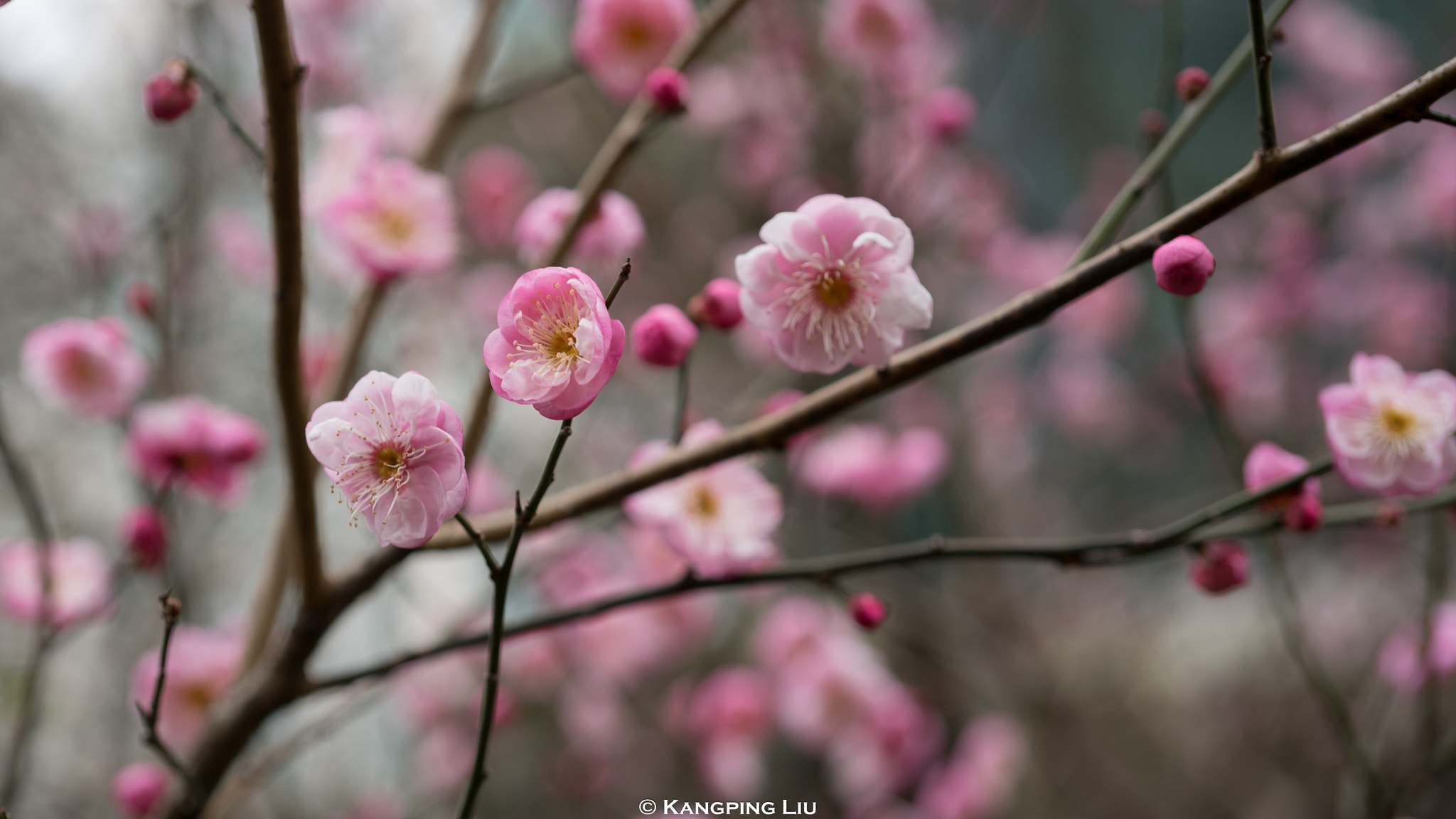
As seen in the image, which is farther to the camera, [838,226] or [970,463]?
[970,463]

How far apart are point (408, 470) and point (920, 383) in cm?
225

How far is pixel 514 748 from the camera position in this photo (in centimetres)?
306

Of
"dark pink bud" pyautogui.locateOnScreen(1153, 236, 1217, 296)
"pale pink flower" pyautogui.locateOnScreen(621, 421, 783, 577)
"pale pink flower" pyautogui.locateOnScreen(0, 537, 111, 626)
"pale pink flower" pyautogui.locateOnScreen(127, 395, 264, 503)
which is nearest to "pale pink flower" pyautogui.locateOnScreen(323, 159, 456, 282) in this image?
"pale pink flower" pyautogui.locateOnScreen(127, 395, 264, 503)

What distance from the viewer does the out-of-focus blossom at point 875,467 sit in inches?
67.2

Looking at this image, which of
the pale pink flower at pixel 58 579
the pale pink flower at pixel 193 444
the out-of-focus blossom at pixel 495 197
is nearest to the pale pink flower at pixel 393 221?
the pale pink flower at pixel 193 444

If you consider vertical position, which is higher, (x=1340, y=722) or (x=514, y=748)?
(x=514, y=748)

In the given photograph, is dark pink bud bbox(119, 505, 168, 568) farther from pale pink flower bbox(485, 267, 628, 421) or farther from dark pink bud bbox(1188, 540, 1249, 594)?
dark pink bud bbox(1188, 540, 1249, 594)

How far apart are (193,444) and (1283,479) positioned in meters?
1.24

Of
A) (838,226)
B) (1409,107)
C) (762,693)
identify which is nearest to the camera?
(1409,107)

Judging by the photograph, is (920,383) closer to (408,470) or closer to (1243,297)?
(1243,297)

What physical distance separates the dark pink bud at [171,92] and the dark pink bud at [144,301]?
0.43 m

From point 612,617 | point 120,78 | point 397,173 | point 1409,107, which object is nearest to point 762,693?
point 612,617

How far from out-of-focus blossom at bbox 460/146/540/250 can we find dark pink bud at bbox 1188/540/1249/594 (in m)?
1.94

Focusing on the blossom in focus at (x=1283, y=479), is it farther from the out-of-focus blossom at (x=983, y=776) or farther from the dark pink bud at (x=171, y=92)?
the out-of-focus blossom at (x=983, y=776)
